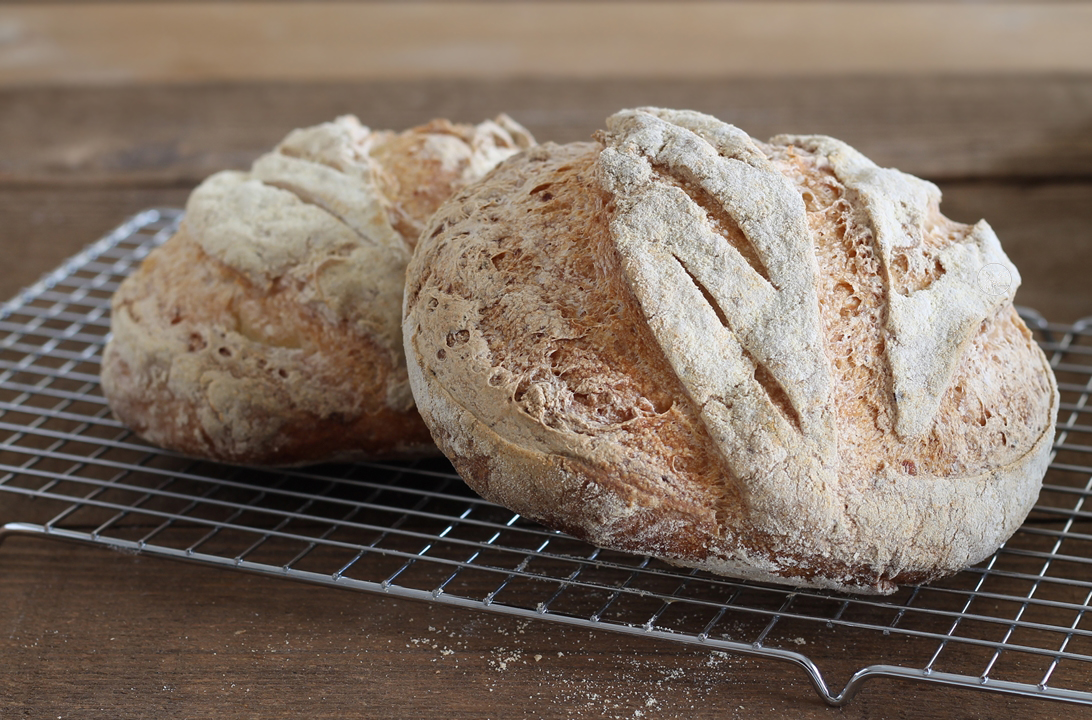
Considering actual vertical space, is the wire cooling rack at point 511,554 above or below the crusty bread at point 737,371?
below

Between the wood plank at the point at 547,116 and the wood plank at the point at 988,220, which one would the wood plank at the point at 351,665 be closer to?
the wood plank at the point at 988,220

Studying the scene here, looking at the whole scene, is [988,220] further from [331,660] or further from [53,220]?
[53,220]

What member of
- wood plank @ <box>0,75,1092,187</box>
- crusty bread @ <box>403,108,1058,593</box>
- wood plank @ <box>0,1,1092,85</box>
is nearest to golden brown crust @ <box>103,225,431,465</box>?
crusty bread @ <box>403,108,1058,593</box>

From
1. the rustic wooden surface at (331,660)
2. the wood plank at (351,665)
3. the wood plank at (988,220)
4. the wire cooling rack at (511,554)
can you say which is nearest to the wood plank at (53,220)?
the wood plank at (988,220)

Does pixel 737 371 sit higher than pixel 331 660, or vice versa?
pixel 737 371

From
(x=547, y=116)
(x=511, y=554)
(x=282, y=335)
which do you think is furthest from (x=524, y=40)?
(x=511, y=554)
